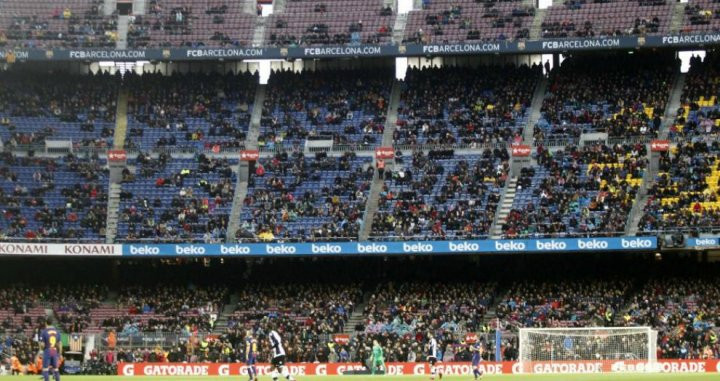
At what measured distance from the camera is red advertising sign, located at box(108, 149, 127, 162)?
2648 inches

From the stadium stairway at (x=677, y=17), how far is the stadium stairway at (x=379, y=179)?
A: 1481 centimetres

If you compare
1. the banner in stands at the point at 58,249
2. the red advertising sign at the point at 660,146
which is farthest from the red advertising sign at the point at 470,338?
the banner in stands at the point at 58,249

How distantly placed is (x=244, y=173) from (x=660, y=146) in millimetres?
20910

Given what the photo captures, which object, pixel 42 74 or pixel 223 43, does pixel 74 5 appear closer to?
pixel 42 74

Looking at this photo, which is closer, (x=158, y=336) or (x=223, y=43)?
(x=158, y=336)

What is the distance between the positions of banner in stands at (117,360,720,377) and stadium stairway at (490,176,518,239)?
33.1 ft

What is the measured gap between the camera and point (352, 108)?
A: 7031cm

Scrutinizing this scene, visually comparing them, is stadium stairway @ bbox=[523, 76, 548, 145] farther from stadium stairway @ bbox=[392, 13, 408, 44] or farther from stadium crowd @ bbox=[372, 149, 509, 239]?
stadium stairway @ bbox=[392, 13, 408, 44]

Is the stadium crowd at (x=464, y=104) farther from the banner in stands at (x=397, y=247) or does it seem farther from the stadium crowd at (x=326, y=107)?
the banner in stands at (x=397, y=247)

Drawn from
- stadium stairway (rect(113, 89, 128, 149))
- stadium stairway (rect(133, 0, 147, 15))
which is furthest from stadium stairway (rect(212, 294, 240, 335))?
stadium stairway (rect(133, 0, 147, 15))

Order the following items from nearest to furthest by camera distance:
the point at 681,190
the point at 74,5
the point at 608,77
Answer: the point at 681,190
the point at 608,77
the point at 74,5

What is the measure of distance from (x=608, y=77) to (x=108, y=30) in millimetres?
27320

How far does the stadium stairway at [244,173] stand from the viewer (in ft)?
207

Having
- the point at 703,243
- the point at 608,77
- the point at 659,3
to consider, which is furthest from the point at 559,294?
the point at 659,3
